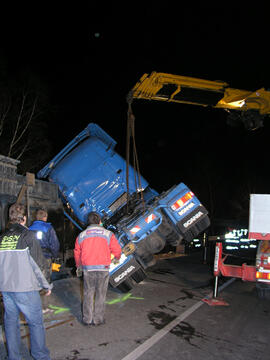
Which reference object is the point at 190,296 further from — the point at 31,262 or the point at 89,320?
the point at 31,262

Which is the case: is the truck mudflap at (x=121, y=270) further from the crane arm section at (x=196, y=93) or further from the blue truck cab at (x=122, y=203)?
the crane arm section at (x=196, y=93)

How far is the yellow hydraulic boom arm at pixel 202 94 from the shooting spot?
7.19 m

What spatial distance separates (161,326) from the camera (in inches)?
191

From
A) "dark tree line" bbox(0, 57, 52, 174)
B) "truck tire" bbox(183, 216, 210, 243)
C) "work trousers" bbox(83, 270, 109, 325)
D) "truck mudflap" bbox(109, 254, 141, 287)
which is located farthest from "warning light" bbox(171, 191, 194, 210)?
"dark tree line" bbox(0, 57, 52, 174)

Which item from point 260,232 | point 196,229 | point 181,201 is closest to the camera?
point 260,232

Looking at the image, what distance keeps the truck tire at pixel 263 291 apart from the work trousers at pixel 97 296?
376cm

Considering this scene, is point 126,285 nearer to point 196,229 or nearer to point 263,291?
point 196,229

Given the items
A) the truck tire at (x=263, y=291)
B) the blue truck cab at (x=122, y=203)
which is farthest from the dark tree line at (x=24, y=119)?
the truck tire at (x=263, y=291)

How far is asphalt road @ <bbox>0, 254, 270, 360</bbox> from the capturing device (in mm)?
3928

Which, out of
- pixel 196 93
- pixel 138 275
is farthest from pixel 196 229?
pixel 196 93

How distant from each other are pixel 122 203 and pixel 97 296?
2.88 meters

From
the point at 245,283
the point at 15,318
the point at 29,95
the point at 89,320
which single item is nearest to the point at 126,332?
the point at 89,320

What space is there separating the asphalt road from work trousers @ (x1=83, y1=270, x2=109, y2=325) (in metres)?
0.16

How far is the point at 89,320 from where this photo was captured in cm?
476
